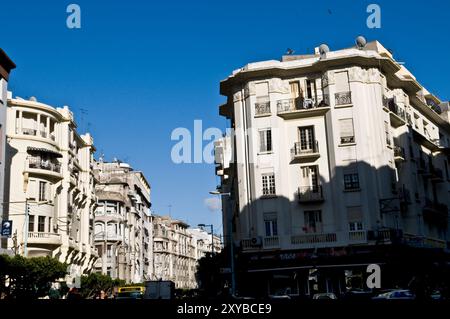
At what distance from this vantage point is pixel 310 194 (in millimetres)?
43656

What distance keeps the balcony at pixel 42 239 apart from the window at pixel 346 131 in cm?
2729

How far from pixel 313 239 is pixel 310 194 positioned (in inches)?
129

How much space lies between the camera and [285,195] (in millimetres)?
43938

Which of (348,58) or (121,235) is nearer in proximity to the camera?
(348,58)

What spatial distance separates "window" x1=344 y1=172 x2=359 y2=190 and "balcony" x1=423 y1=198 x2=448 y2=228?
364 inches

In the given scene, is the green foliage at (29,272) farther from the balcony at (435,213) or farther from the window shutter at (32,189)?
the balcony at (435,213)

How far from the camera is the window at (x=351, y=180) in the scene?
43000mm

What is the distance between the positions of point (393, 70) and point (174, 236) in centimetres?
10400

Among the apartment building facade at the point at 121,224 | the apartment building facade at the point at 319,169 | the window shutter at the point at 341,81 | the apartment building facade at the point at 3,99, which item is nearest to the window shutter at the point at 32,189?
the apartment building facade at the point at 3,99

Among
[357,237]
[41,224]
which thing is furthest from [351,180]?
[41,224]

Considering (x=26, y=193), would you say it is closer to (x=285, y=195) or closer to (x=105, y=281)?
(x=105, y=281)

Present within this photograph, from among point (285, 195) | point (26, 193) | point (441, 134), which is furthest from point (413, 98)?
point (26, 193)
